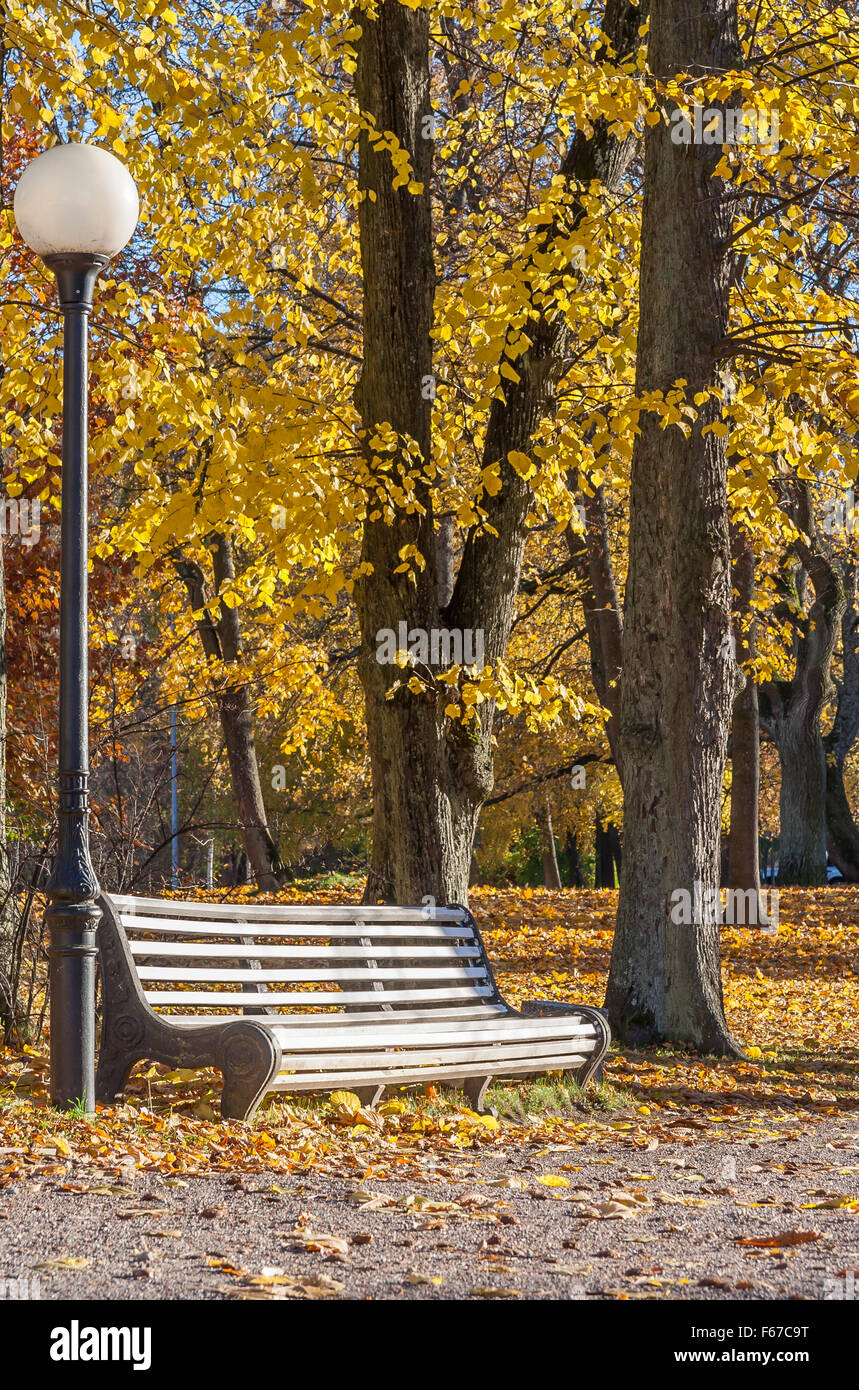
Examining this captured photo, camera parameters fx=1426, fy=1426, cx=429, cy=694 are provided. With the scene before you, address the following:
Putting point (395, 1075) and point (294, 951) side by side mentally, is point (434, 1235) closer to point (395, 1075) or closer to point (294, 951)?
point (395, 1075)

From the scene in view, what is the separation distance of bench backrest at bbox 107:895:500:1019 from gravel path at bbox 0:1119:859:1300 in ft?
3.35

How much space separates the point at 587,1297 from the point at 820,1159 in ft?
10.1

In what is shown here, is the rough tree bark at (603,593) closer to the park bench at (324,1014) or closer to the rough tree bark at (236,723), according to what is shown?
the rough tree bark at (236,723)

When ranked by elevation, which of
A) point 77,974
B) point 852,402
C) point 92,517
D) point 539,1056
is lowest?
point 539,1056

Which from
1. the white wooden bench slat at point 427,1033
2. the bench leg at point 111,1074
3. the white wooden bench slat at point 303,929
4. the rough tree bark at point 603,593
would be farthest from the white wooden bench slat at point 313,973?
the rough tree bark at point 603,593

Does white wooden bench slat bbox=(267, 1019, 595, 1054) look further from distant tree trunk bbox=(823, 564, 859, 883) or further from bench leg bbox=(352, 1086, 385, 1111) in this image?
distant tree trunk bbox=(823, 564, 859, 883)

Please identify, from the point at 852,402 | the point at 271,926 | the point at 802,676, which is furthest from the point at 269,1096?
the point at 802,676

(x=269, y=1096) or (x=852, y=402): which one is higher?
(x=852, y=402)

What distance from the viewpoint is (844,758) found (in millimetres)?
25609

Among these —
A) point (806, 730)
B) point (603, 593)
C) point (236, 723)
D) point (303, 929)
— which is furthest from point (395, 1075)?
point (806, 730)

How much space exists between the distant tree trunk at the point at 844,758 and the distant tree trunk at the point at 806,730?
9.67 feet

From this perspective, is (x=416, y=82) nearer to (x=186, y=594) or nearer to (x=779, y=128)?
(x=779, y=128)

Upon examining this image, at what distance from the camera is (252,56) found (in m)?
8.10

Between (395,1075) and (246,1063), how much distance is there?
715 mm
